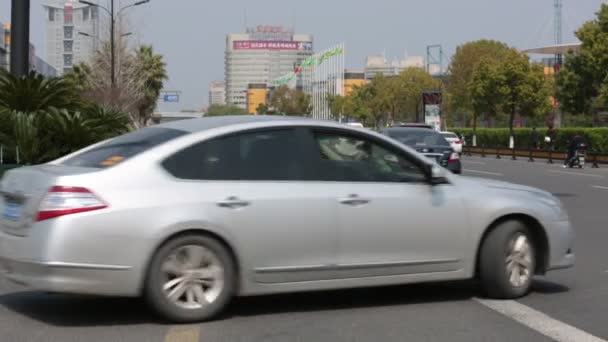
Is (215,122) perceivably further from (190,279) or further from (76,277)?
(76,277)

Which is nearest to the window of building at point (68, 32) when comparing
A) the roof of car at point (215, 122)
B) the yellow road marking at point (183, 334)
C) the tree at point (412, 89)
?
the tree at point (412, 89)

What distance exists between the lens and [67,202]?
6344mm

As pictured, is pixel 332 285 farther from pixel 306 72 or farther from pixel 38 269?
pixel 306 72

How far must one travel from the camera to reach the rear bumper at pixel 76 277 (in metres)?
6.32

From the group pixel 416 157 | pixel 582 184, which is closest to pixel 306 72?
pixel 582 184

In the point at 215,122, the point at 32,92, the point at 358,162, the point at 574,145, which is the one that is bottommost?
the point at 574,145

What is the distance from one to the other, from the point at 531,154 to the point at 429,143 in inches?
1031

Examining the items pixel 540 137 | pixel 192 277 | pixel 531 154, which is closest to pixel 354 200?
pixel 192 277

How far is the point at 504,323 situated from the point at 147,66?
6041 cm

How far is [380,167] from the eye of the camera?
745cm

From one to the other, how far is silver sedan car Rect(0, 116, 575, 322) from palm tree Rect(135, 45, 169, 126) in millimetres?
54985

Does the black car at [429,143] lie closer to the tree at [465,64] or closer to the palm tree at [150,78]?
the palm tree at [150,78]

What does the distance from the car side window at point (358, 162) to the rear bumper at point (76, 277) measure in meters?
1.71

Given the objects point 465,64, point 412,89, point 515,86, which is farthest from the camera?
point 412,89
